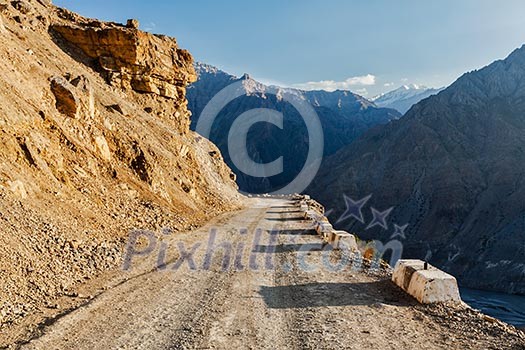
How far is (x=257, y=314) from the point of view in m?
7.19

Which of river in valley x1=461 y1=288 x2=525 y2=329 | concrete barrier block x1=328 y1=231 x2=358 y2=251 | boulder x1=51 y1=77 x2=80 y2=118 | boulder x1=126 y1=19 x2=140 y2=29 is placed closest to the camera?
concrete barrier block x1=328 y1=231 x2=358 y2=251

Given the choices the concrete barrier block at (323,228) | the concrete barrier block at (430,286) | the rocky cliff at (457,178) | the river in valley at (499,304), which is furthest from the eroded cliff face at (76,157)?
the rocky cliff at (457,178)

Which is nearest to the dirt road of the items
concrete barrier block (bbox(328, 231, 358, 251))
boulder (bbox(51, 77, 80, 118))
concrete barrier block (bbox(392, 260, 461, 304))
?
concrete barrier block (bbox(392, 260, 461, 304))

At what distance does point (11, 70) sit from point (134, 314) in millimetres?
12923

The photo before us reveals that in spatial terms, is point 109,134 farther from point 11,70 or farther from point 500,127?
point 500,127

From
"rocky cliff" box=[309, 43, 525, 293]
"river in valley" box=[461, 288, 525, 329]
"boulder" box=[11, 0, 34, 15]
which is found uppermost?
"boulder" box=[11, 0, 34, 15]

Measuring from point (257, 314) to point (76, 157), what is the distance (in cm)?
1112

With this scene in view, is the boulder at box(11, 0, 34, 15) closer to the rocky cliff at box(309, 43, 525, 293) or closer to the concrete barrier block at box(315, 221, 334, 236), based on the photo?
the concrete barrier block at box(315, 221, 334, 236)

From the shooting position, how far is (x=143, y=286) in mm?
8594

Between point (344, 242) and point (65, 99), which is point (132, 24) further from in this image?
point (344, 242)

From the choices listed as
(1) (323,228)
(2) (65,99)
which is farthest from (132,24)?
(1) (323,228)

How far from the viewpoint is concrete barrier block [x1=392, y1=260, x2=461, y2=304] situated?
7914 millimetres

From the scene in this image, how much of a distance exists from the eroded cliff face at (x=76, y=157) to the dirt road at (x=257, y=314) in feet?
4.23

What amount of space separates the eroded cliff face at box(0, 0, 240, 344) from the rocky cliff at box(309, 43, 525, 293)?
5113 cm
